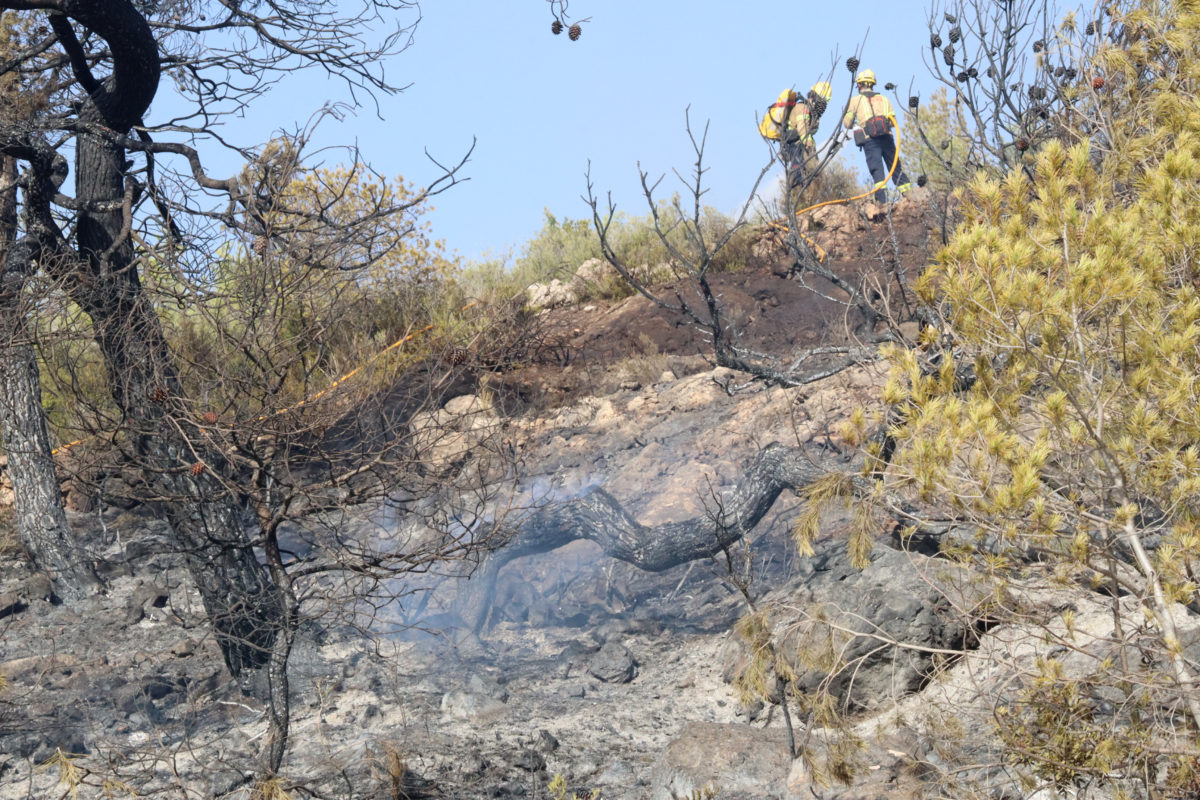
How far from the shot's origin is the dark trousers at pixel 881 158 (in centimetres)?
1623

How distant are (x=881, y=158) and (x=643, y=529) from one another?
10661mm

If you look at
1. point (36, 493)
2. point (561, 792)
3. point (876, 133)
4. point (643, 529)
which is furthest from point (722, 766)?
point (876, 133)

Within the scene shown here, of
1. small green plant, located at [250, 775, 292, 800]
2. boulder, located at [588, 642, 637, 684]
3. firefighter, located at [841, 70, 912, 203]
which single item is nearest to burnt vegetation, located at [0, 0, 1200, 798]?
small green plant, located at [250, 775, 292, 800]

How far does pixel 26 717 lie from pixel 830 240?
40.3ft

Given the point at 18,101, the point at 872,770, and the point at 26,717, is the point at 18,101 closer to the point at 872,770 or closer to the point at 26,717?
the point at 26,717

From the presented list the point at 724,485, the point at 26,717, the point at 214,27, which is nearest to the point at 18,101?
the point at 214,27

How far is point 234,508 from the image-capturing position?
21.0ft

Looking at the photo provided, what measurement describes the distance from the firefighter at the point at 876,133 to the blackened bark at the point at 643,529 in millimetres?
9045

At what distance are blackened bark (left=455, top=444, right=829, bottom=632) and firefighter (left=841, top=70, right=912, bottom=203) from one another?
9.05 meters

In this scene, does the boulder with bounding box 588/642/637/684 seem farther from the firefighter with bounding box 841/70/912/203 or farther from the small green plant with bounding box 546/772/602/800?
the firefighter with bounding box 841/70/912/203

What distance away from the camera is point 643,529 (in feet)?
26.1

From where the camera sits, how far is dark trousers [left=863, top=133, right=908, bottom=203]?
16.2 meters

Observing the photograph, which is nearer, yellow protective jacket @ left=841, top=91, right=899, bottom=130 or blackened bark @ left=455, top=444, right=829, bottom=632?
blackened bark @ left=455, top=444, right=829, bottom=632

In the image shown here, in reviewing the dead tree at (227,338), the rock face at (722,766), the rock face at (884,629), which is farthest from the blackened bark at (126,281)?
the rock face at (884,629)
